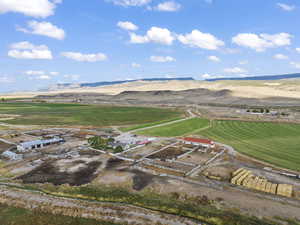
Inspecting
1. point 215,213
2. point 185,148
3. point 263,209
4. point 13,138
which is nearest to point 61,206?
point 215,213

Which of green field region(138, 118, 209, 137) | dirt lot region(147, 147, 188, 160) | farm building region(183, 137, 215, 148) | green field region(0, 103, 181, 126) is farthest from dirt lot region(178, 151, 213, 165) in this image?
green field region(0, 103, 181, 126)

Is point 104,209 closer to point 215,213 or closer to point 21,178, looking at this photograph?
point 215,213

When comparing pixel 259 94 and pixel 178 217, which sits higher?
pixel 259 94

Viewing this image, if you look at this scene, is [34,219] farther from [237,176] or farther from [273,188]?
[273,188]

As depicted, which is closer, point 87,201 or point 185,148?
point 87,201

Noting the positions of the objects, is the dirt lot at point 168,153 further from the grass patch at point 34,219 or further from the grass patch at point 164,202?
the grass patch at point 34,219

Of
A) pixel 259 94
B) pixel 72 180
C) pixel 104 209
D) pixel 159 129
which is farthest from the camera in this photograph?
pixel 259 94
